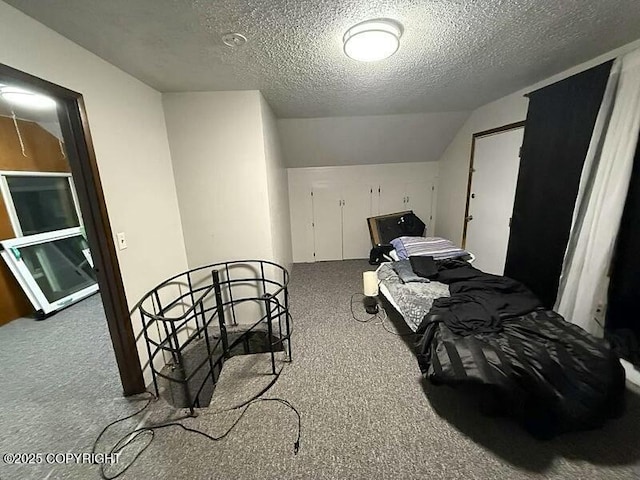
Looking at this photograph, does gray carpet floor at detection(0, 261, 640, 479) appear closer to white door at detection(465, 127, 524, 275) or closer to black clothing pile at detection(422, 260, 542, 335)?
black clothing pile at detection(422, 260, 542, 335)

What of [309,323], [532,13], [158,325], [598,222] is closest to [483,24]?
[532,13]

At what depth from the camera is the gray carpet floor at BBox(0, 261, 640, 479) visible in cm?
125

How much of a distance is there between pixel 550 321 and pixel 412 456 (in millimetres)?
1208

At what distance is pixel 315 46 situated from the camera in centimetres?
151

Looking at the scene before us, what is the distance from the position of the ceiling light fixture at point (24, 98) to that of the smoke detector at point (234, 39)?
61.8 inches

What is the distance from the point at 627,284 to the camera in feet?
5.65

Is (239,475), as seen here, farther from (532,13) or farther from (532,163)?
(532,163)

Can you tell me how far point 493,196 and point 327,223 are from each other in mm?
2370

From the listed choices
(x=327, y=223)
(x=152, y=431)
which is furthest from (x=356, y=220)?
(x=152, y=431)

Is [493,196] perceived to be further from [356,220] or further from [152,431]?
[152,431]

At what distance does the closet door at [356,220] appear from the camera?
4.25 m

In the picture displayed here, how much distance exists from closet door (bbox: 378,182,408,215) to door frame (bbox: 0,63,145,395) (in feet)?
12.0

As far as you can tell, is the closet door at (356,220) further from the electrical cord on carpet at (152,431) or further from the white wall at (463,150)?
the electrical cord on carpet at (152,431)

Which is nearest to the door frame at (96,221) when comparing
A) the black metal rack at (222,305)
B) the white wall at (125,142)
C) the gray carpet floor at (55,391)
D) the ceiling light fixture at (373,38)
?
the white wall at (125,142)
